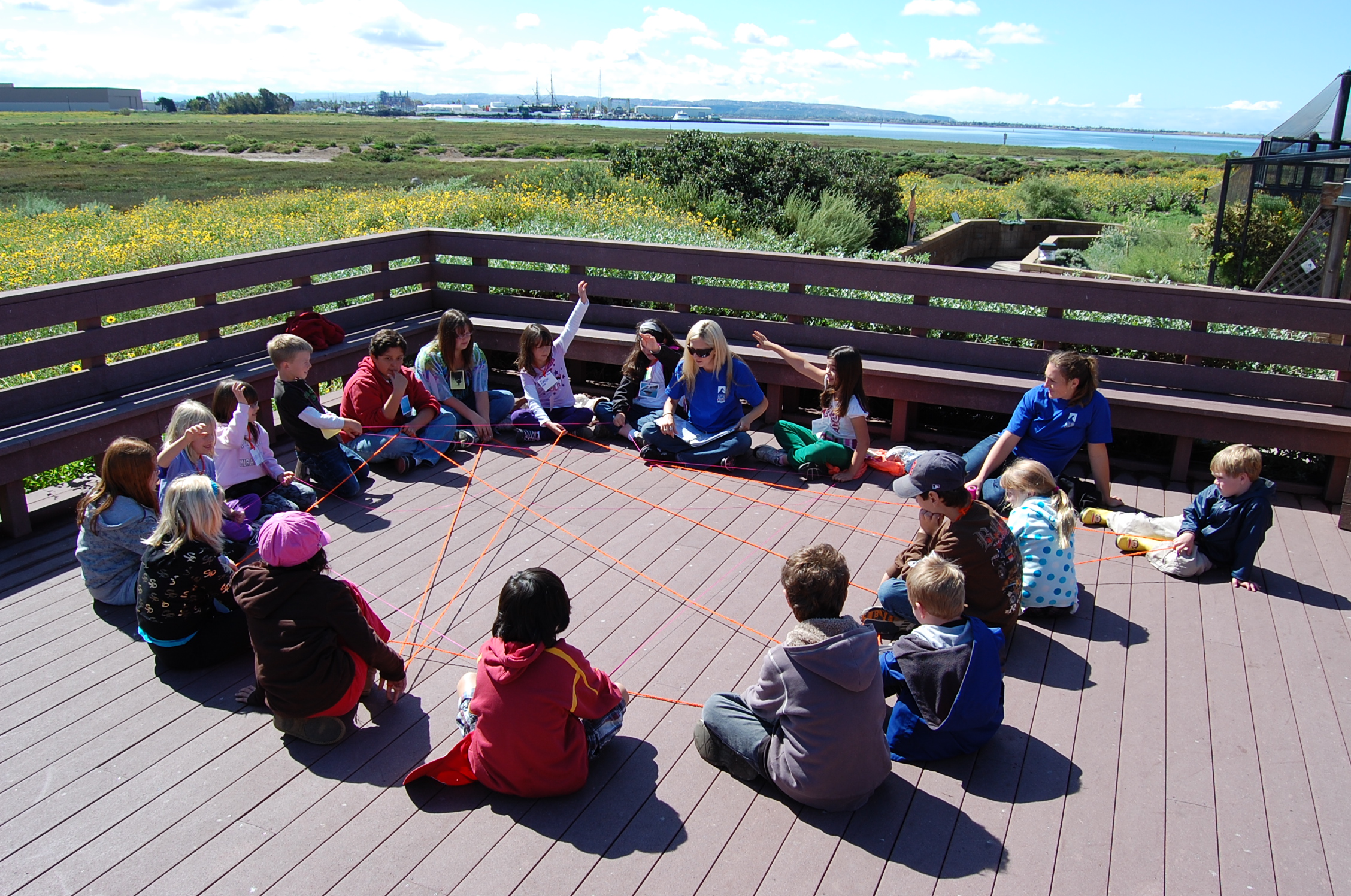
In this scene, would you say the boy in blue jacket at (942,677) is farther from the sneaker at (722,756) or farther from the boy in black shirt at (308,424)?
the boy in black shirt at (308,424)

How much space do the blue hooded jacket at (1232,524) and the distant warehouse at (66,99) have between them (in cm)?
16411

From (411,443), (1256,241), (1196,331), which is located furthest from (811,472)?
(1256,241)

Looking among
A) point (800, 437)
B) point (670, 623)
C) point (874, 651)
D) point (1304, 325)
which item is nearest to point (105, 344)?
point (670, 623)

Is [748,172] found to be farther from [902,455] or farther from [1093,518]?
[1093,518]

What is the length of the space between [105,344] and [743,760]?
4.65 meters

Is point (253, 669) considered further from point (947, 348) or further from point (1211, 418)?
point (1211, 418)

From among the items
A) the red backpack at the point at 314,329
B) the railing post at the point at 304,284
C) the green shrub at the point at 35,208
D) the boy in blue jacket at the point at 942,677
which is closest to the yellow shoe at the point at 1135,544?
the boy in blue jacket at the point at 942,677

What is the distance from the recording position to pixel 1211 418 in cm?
564

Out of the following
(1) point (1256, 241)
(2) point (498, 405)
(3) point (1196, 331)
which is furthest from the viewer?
(1) point (1256, 241)

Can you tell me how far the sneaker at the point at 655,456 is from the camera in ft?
20.0

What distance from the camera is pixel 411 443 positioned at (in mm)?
5926

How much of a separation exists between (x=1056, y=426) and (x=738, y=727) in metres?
3.17

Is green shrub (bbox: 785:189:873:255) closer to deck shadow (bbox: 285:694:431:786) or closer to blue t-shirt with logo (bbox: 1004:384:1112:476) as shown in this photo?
blue t-shirt with logo (bbox: 1004:384:1112:476)

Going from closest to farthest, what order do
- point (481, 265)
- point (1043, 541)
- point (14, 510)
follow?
point (1043, 541), point (14, 510), point (481, 265)
